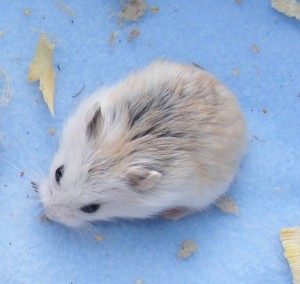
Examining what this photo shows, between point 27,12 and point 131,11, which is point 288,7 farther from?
point 27,12

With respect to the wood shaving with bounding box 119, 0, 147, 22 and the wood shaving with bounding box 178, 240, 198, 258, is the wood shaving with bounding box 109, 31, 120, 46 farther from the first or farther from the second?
the wood shaving with bounding box 178, 240, 198, 258

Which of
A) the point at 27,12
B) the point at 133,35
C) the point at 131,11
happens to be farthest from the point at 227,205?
the point at 27,12

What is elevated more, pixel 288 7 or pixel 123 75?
pixel 288 7

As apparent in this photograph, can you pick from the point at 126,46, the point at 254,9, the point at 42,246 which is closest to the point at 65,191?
the point at 42,246

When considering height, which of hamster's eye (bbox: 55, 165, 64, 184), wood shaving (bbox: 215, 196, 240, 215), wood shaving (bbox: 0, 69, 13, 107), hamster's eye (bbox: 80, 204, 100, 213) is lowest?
wood shaving (bbox: 0, 69, 13, 107)

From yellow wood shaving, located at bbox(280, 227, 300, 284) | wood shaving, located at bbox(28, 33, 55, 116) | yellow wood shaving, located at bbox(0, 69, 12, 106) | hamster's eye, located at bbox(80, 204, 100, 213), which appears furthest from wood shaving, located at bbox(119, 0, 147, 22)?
yellow wood shaving, located at bbox(280, 227, 300, 284)

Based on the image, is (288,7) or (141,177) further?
(288,7)
